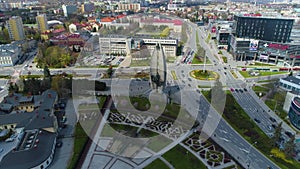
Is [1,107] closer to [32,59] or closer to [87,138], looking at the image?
[87,138]

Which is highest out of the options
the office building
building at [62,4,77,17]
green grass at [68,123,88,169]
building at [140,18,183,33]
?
building at [62,4,77,17]

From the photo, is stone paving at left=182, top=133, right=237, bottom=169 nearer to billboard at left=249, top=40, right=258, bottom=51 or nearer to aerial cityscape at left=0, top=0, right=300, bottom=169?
aerial cityscape at left=0, top=0, right=300, bottom=169

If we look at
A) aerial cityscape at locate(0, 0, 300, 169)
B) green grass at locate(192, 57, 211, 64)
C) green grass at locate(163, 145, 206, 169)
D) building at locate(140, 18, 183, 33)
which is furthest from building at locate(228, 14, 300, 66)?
green grass at locate(163, 145, 206, 169)

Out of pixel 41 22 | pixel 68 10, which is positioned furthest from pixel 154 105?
pixel 68 10

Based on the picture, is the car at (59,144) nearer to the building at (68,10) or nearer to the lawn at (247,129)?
the lawn at (247,129)

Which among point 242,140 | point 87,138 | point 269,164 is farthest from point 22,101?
point 269,164

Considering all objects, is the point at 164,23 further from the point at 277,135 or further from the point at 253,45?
the point at 277,135

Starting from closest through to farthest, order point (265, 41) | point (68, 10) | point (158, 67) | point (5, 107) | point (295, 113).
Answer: point (295, 113), point (5, 107), point (158, 67), point (265, 41), point (68, 10)
